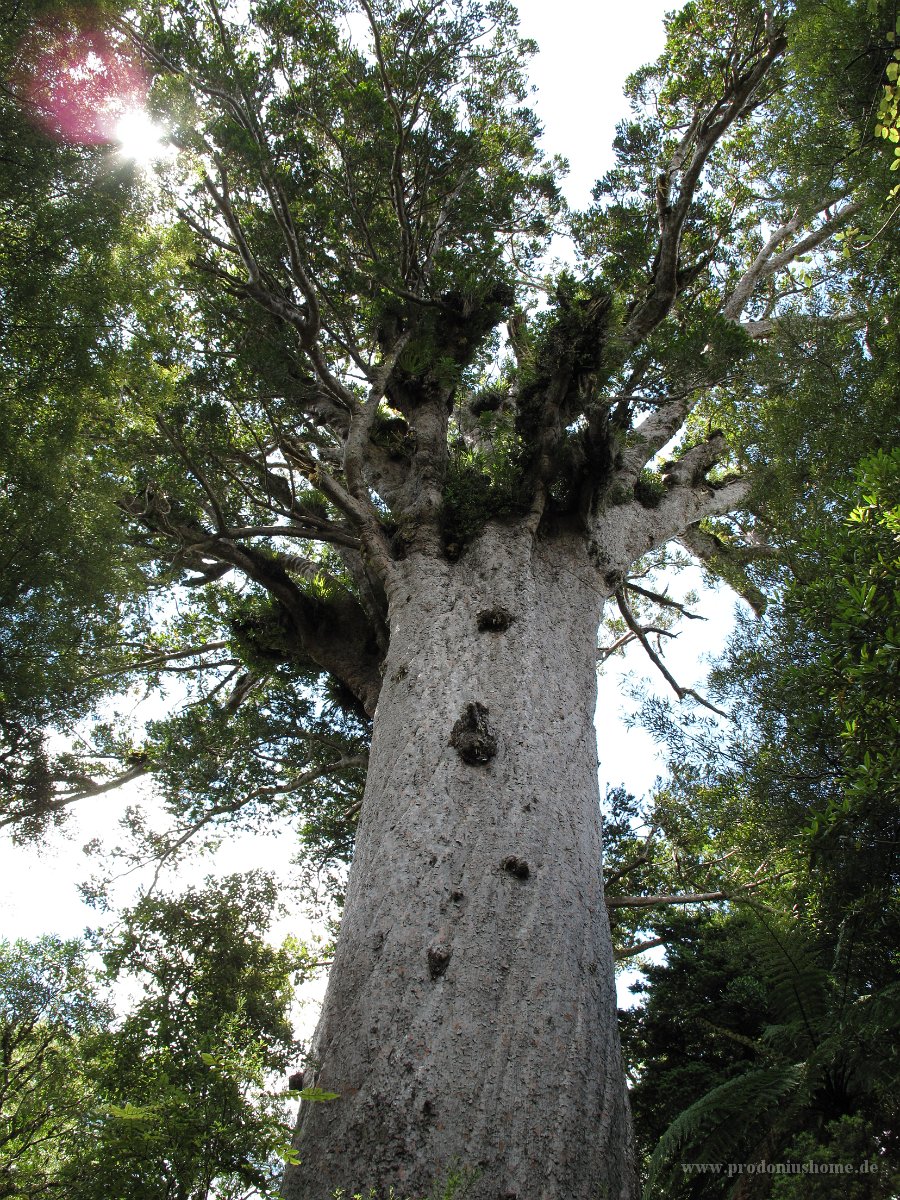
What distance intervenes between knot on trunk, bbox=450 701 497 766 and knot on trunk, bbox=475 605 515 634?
68cm

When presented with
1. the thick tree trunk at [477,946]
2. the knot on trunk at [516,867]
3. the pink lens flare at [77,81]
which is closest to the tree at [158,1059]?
the thick tree trunk at [477,946]

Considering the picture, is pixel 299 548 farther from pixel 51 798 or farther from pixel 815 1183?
pixel 815 1183

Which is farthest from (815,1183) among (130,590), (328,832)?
(328,832)

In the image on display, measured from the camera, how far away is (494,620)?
4.80 meters

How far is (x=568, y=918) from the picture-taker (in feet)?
11.4

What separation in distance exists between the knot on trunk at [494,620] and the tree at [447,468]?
2 cm

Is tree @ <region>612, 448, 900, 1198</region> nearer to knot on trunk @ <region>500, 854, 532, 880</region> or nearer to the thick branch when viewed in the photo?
knot on trunk @ <region>500, 854, 532, 880</region>

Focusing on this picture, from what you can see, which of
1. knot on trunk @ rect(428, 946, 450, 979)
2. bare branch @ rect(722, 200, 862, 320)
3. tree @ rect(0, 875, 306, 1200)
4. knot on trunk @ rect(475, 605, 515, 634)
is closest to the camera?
tree @ rect(0, 875, 306, 1200)

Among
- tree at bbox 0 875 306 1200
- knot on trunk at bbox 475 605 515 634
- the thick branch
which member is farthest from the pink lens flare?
tree at bbox 0 875 306 1200

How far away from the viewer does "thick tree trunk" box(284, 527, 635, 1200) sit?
2.74m

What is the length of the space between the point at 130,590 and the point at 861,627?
5.14 m

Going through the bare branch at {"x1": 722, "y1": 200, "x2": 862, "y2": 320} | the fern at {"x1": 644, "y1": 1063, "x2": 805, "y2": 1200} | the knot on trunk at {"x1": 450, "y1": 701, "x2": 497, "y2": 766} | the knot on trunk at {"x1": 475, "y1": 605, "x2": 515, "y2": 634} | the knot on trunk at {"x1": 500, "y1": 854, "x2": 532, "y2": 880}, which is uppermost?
the bare branch at {"x1": 722, "y1": 200, "x2": 862, "y2": 320}

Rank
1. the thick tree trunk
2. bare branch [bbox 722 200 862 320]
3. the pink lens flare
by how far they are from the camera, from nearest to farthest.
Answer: the thick tree trunk < the pink lens flare < bare branch [bbox 722 200 862 320]

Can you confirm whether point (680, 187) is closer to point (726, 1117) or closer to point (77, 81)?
point (77, 81)
